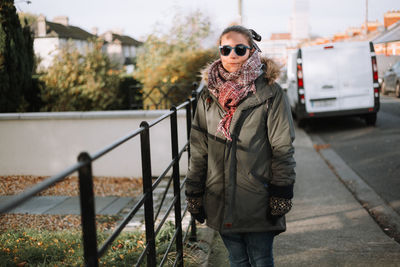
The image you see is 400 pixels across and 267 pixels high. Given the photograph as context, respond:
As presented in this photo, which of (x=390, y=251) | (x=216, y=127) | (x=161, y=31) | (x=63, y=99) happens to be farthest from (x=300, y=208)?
(x=161, y=31)

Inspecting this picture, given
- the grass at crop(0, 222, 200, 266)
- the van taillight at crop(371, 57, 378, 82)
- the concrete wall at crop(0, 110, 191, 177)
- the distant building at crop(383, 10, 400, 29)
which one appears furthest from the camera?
the van taillight at crop(371, 57, 378, 82)

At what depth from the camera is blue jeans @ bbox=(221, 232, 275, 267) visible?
2.35 meters

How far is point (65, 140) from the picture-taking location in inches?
279

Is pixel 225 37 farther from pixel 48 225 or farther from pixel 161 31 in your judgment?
pixel 161 31

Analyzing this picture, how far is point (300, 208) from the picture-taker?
498 centimetres

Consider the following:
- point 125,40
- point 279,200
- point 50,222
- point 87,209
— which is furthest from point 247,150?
point 125,40

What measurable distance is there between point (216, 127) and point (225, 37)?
534 millimetres

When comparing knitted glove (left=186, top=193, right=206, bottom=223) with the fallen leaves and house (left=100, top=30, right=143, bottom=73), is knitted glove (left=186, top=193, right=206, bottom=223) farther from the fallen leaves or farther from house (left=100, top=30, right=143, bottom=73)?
house (left=100, top=30, right=143, bottom=73)

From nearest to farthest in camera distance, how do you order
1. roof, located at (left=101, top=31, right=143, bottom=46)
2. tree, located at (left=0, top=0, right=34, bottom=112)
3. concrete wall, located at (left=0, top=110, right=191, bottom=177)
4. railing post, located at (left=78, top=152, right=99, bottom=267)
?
railing post, located at (left=78, top=152, right=99, bottom=267) < concrete wall, located at (left=0, top=110, right=191, bottom=177) < tree, located at (left=0, top=0, right=34, bottom=112) < roof, located at (left=101, top=31, right=143, bottom=46)

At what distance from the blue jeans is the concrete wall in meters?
4.47

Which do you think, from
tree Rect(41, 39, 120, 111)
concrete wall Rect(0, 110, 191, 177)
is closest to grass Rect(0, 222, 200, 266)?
concrete wall Rect(0, 110, 191, 177)

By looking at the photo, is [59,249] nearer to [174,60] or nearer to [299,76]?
[174,60]

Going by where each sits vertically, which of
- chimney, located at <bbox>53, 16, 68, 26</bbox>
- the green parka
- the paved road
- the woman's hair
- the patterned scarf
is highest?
chimney, located at <bbox>53, 16, 68, 26</bbox>

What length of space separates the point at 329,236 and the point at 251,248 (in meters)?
1.97
